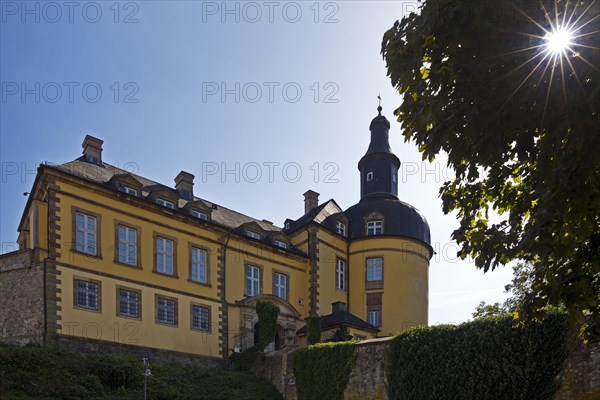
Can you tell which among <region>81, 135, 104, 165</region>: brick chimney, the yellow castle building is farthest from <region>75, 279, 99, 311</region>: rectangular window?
<region>81, 135, 104, 165</region>: brick chimney

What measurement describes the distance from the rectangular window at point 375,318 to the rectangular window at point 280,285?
5308 mm

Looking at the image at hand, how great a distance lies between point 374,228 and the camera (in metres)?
35.1

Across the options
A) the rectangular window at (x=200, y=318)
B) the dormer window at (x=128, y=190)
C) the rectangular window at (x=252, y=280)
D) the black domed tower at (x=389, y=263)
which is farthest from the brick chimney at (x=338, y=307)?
the dormer window at (x=128, y=190)

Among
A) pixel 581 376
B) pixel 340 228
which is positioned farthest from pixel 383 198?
pixel 581 376

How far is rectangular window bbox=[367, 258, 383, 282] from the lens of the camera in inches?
1335

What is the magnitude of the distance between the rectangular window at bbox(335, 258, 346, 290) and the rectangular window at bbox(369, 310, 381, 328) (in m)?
2.37

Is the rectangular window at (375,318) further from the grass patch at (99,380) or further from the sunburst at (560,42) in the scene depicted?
the sunburst at (560,42)

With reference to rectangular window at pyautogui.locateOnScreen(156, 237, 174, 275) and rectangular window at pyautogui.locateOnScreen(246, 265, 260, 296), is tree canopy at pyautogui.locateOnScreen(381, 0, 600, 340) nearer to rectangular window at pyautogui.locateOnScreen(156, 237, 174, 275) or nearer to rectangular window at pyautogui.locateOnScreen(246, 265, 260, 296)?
rectangular window at pyautogui.locateOnScreen(156, 237, 174, 275)

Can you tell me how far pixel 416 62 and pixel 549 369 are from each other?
12.1m

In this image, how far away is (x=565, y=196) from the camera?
5.93 metres

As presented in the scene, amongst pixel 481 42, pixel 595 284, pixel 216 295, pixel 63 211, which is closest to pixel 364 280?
pixel 216 295

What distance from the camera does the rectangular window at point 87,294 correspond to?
23000mm

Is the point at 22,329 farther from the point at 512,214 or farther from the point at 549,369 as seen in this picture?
the point at 512,214

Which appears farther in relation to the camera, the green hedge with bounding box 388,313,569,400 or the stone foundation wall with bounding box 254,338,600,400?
the green hedge with bounding box 388,313,569,400
